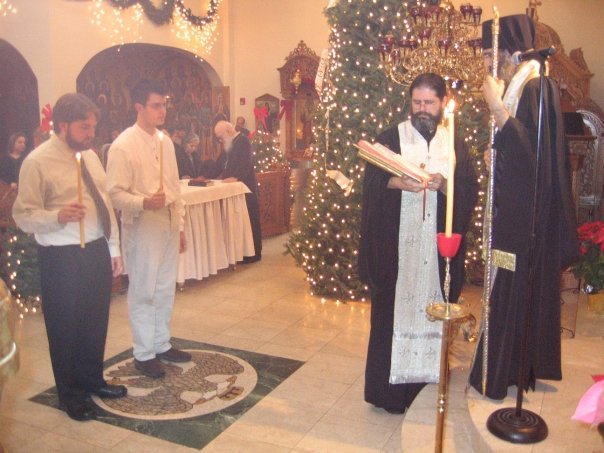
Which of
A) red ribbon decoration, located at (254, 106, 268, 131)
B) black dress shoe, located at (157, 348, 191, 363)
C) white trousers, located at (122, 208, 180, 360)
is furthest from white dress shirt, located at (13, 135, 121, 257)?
red ribbon decoration, located at (254, 106, 268, 131)

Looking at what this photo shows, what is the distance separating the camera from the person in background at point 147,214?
4.09 m

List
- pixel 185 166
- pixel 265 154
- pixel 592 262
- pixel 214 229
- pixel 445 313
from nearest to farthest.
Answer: pixel 445 313, pixel 592 262, pixel 214 229, pixel 185 166, pixel 265 154

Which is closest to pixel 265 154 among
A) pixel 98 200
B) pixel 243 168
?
pixel 243 168

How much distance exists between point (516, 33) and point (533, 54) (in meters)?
→ 0.31

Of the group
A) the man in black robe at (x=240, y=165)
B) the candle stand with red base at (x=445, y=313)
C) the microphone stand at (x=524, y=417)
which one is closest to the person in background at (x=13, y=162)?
the man in black robe at (x=240, y=165)

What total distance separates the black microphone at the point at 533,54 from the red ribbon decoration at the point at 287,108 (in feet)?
34.5

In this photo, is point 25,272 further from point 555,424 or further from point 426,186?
point 555,424

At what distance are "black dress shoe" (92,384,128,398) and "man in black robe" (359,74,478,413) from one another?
1.63 metres

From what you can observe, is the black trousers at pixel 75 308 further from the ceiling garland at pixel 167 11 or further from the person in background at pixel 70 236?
the ceiling garland at pixel 167 11

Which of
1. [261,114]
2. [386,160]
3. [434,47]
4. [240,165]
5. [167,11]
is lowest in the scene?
[240,165]

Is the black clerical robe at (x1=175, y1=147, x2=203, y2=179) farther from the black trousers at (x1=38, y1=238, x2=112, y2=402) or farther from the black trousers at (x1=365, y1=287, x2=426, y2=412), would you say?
the black trousers at (x1=365, y1=287, x2=426, y2=412)

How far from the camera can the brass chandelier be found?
5172mm

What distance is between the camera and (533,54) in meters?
2.66

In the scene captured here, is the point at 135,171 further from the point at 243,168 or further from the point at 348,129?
the point at 243,168
